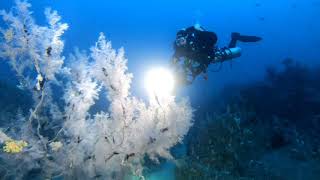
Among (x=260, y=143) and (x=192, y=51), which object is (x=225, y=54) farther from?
(x=260, y=143)

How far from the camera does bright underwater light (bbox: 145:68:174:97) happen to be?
21.4ft

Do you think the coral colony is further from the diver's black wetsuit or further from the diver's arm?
the diver's arm

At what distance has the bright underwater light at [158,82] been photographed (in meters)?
6.53

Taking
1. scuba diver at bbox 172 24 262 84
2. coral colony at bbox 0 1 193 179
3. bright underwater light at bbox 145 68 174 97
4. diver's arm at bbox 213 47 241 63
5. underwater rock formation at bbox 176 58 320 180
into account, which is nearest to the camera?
coral colony at bbox 0 1 193 179

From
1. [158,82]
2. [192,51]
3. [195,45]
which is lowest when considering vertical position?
[158,82]

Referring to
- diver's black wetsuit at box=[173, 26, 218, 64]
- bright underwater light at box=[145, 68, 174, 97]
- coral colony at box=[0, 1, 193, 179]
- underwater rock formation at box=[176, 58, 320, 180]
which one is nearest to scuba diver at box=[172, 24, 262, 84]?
diver's black wetsuit at box=[173, 26, 218, 64]

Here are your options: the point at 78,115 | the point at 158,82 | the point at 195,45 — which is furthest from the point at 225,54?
the point at 78,115

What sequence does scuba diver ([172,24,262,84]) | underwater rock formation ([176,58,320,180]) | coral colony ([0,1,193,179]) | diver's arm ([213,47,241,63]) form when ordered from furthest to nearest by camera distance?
diver's arm ([213,47,241,63]), underwater rock formation ([176,58,320,180]), scuba diver ([172,24,262,84]), coral colony ([0,1,193,179])

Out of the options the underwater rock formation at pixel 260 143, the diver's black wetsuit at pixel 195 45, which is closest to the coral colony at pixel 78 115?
the diver's black wetsuit at pixel 195 45

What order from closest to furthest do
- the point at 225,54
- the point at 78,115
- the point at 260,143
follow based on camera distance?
the point at 78,115, the point at 225,54, the point at 260,143

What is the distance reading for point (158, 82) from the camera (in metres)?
6.59

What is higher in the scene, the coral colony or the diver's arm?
the diver's arm

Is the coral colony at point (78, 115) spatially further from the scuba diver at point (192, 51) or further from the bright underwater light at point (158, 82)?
the scuba diver at point (192, 51)

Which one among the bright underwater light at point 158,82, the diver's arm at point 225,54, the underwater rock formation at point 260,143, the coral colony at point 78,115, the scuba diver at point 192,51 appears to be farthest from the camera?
the diver's arm at point 225,54
